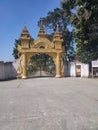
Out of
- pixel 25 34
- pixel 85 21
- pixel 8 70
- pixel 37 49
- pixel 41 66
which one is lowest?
pixel 8 70

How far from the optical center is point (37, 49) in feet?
133

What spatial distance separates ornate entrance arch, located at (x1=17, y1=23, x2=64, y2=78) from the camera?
133ft

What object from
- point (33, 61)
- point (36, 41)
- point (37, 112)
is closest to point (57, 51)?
point (36, 41)

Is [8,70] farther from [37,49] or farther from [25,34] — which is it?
[25,34]

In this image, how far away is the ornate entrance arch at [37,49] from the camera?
40406 mm

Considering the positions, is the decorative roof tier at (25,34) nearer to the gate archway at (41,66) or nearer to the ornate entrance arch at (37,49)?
the ornate entrance arch at (37,49)

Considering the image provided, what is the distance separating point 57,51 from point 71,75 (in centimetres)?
539

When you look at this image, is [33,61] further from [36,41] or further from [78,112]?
[78,112]

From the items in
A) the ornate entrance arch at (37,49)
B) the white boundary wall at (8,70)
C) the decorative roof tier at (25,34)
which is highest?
the decorative roof tier at (25,34)

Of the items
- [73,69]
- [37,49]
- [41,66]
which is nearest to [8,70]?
[37,49]

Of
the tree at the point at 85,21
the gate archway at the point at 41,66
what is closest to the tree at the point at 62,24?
the gate archway at the point at 41,66

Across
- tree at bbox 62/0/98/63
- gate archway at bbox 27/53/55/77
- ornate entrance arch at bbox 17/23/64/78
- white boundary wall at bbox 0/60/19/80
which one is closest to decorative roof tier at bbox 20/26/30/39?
ornate entrance arch at bbox 17/23/64/78

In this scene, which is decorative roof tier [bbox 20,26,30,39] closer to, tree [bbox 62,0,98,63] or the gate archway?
the gate archway

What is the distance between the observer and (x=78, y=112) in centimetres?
1034
